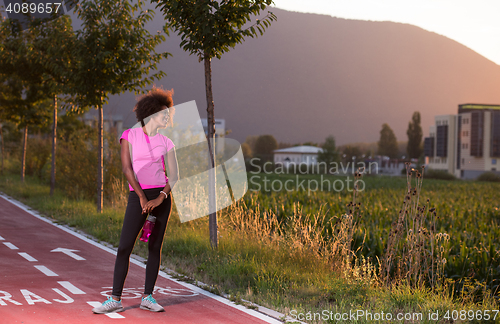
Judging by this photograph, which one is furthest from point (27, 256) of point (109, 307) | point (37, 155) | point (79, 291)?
point (37, 155)

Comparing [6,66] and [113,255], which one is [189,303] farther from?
[6,66]

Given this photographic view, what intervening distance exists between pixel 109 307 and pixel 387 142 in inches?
5938

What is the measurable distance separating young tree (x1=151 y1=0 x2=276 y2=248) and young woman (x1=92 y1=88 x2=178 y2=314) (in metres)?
3.04

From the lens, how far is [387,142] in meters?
148

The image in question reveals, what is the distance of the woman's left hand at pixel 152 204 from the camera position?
454cm

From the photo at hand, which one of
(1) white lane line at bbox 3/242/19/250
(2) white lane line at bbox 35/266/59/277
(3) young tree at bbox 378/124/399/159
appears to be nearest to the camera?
(2) white lane line at bbox 35/266/59/277

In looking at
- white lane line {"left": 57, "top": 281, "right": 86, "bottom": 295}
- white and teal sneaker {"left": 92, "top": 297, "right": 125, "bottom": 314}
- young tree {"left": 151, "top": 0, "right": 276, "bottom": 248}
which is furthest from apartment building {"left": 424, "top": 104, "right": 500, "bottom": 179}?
white and teal sneaker {"left": 92, "top": 297, "right": 125, "bottom": 314}

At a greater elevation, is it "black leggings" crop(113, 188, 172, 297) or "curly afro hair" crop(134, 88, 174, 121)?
"curly afro hair" crop(134, 88, 174, 121)

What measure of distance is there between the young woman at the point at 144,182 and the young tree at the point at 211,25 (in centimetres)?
304

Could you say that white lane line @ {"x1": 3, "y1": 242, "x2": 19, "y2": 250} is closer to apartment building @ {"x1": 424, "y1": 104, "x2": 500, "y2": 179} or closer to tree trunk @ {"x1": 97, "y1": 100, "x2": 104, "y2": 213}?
tree trunk @ {"x1": 97, "y1": 100, "x2": 104, "y2": 213}

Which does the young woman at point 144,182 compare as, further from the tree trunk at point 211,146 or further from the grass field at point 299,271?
the tree trunk at point 211,146

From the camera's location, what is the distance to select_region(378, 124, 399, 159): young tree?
146125 mm

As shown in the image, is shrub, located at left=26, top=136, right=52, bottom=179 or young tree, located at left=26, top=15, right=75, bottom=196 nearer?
young tree, located at left=26, top=15, right=75, bottom=196

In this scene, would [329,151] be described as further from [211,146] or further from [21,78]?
[211,146]
